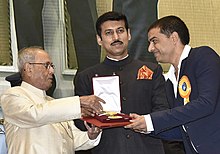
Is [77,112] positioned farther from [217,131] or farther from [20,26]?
[20,26]

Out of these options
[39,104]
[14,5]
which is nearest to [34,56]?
[39,104]

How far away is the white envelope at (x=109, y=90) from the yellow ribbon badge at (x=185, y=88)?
33 cm

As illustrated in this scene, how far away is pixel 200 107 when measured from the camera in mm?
1949

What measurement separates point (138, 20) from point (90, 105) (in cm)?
104

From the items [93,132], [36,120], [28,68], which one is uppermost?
[28,68]

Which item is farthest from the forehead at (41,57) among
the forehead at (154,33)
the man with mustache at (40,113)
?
the forehead at (154,33)

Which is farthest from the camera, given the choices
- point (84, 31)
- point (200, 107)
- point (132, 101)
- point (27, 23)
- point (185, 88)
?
point (84, 31)

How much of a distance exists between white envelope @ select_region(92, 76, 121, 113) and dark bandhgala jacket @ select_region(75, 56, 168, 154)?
0.04m

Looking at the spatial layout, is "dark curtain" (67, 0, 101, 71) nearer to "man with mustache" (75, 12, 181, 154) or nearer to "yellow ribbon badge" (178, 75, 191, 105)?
"man with mustache" (75, 12, 181, 154)

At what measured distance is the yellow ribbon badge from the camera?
6.70 feet

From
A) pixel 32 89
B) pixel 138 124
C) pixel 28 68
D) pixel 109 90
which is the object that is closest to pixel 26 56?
pixel 28 68

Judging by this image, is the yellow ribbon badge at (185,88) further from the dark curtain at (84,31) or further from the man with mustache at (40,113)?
the dark curtain at (84,31)

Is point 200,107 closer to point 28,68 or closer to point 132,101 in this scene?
point 132,101

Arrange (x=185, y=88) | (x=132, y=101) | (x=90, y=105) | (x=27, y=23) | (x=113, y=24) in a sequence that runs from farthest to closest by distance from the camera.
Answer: (x=27, y=23) → (x=113, y=24) → (x=132, y=101) → (x=90, y=105) → (x=185, y=88)
